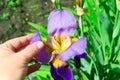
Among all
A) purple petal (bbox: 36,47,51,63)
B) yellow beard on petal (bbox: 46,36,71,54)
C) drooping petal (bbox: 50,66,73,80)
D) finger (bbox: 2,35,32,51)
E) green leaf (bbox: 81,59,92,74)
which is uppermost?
finger (bbox: 2,35,32,51)

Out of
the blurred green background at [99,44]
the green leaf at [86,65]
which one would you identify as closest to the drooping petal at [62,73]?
the blurred green background at [99,44]

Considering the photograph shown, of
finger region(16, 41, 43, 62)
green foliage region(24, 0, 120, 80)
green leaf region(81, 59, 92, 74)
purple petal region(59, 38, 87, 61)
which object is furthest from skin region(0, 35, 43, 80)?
green leaf region(81, 59, 92, 74)

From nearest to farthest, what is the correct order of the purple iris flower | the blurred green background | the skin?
1. the skin
2. the purple iris flower
3. the blurred green background

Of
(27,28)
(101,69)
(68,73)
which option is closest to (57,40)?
(68,73)

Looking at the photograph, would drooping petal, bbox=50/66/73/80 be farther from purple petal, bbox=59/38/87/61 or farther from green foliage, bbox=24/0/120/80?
green foliage, bbox=24/0/120/80

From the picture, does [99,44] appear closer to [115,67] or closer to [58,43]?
[115,67]

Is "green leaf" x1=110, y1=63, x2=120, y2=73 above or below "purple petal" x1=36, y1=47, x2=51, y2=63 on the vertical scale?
below

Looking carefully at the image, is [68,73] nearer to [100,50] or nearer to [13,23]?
[100,50]
